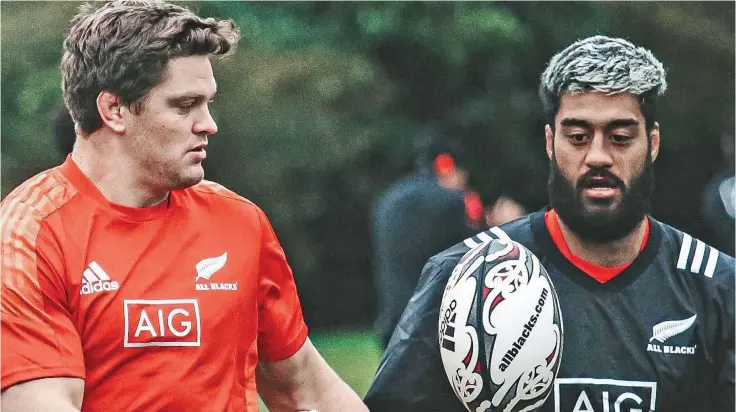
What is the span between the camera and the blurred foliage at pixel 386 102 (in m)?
4.35

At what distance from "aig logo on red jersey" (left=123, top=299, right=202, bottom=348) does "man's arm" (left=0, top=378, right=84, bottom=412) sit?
181 mm

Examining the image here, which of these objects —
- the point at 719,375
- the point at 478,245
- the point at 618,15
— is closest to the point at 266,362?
the point at 478,245

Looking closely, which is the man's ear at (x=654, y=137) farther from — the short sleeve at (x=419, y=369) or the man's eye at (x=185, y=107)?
the man's eye at (x=185, y=107)

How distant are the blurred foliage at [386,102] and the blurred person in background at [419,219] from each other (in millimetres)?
57

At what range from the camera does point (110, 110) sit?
9.32 feet

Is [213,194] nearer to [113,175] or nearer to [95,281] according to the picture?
[113,175]

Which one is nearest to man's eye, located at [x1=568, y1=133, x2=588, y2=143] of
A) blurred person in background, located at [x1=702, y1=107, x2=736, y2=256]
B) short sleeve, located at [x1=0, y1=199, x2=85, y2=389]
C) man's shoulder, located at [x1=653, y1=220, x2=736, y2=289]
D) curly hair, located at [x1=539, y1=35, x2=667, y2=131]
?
curly hair, located at [x1=539, y1=35, x2=667, y2=131]

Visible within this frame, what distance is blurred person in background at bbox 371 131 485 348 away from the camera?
4.28m

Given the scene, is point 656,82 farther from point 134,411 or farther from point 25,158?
point 25,158

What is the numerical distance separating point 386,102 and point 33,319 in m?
2.16

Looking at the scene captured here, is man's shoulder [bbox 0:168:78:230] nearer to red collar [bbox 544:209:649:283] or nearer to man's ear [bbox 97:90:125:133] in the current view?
man's ear [bbox 97:90:125:133]

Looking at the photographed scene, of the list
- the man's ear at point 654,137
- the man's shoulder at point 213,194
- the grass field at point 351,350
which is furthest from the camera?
the grass field at point 351,350

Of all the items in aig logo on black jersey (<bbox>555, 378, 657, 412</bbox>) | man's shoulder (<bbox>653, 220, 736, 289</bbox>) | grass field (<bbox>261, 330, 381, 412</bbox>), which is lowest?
grass field (<bbox>261, 330, 381, 412</bbox>)

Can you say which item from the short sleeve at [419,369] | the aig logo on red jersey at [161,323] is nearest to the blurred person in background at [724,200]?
the short sleeve at [419,369]
